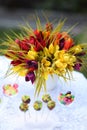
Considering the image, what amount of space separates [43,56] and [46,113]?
0.28m

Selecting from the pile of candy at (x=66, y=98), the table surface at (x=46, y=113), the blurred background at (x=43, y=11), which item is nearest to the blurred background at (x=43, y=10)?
the blurred background at (x=43, y=11)

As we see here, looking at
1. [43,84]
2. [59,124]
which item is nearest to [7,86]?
[43,84]

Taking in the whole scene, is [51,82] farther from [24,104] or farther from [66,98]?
[24,104]

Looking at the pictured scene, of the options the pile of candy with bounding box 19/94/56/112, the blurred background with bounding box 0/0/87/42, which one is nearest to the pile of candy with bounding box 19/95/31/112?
the pile of candy with bounding box 19/94/56/112

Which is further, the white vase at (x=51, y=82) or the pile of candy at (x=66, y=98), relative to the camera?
the white vase at (x=51, y=82)

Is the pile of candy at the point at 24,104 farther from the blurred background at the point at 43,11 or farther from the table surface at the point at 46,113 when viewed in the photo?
the blurred background at the point at 43,11

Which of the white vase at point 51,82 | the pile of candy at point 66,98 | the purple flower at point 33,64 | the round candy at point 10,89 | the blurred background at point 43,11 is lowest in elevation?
the pile of candy at point 66,98

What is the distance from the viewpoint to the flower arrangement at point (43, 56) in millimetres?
2051

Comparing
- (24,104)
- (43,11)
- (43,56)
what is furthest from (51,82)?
(43,11)

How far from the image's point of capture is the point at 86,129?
197 centimetres

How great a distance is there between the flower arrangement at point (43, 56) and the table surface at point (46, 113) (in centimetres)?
12

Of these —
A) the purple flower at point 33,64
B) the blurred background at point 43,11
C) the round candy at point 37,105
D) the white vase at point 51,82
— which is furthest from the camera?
the blurred background at point 43,11

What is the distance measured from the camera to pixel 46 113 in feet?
6.76

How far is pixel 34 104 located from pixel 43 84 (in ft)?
0.52
